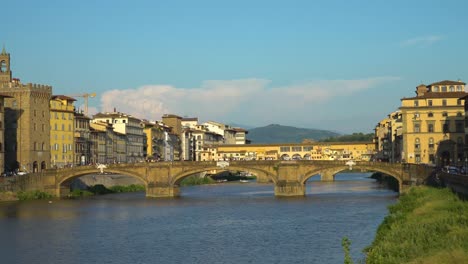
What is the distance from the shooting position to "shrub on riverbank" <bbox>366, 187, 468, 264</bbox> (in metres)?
28.5

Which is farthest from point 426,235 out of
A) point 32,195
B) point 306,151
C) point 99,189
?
point 306,151

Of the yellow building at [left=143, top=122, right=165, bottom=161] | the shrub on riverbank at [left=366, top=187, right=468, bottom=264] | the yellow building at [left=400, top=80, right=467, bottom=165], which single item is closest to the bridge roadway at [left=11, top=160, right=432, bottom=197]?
the yellow building at [left=400, top=80, right=467, bottom=165]

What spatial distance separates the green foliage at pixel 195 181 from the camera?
124 meters

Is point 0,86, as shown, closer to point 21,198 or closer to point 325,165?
point 21,198

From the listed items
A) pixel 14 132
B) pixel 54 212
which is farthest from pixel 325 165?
pixel 14 132

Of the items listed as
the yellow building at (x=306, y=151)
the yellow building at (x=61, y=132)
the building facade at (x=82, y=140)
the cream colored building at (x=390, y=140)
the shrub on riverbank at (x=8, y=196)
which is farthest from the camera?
the yellow building at (x=306, y=151)

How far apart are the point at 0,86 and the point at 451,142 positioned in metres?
56.8

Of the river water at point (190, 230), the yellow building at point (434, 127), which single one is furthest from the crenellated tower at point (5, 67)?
the yellow building at point (434, 127)

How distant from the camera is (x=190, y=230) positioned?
5456 centimetres

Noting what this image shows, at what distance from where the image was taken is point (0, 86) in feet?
327

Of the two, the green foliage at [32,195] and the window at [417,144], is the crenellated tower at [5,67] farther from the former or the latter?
the window at [417,144]

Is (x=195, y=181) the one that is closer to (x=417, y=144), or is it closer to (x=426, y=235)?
(x=417, y=144)

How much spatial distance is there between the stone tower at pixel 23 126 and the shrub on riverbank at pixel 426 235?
58.8 meters

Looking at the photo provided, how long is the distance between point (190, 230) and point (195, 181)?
7390cm
